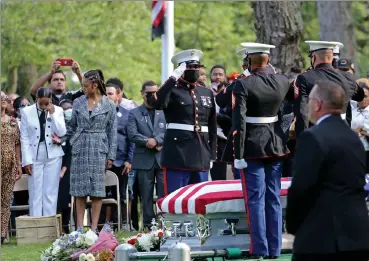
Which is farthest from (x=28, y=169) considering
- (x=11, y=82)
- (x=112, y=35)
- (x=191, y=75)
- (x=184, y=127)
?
(x=11, y=82)

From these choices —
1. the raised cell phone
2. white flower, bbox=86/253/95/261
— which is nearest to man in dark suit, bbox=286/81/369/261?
white flower, bbox=86/253/95/261

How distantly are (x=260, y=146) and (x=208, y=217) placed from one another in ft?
3.24

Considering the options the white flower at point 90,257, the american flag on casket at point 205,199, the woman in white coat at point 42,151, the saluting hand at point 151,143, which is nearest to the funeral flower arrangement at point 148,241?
the american flag on casket at point 205,199

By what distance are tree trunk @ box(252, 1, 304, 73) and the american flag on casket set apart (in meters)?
8.48

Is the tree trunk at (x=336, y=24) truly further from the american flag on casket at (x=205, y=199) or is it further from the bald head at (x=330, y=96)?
the bald head at (x=330, y=96)

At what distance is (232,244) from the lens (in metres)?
12.4

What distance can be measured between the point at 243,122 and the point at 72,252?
220 cm

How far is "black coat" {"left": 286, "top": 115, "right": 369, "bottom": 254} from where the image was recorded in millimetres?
7977

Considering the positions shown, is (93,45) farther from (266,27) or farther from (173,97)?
(173,97)

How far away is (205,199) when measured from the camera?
1229cm

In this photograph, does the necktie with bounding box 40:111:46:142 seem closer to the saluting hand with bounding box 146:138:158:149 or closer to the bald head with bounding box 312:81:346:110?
the saluting hand with bounding box 146:138:158:149

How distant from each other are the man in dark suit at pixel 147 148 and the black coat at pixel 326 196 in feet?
Result: 26.6

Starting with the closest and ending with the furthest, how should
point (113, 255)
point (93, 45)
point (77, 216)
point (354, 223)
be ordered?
point (354, 223), point (113, 255), point (77, 216), point (93, 45)

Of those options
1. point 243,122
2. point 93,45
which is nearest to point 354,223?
point 243,122
